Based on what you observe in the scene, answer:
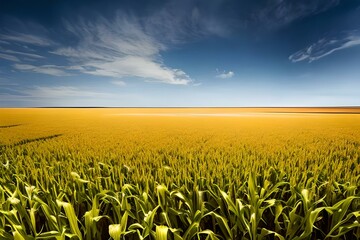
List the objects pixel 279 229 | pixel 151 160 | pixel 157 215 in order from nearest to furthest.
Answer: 1. pixel 279 229
2. pixel 157 215
3. pixel 151 160

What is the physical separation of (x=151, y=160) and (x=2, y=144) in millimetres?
5967

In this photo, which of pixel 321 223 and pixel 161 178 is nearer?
pixel 321 223

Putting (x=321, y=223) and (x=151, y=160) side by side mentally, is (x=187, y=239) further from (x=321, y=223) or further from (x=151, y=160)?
(x=151, y=160)

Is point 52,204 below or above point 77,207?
above

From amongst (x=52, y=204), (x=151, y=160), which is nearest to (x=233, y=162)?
(x=151, y=160)

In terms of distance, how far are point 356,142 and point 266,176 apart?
556 cm

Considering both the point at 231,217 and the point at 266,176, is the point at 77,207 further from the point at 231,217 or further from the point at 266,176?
the point at 266,176

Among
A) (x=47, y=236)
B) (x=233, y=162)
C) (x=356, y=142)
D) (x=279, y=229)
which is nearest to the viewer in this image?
(x=47, y=236)

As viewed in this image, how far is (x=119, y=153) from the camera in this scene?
5555 mm

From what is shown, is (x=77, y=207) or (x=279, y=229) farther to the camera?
(x=77, y=207)

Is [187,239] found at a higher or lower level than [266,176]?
lower

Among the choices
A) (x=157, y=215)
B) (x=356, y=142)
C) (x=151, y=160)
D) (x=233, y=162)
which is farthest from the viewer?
(x=356, y=142)

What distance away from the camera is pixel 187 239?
2189 millimetres

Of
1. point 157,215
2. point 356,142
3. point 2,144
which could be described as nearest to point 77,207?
point 157,215
